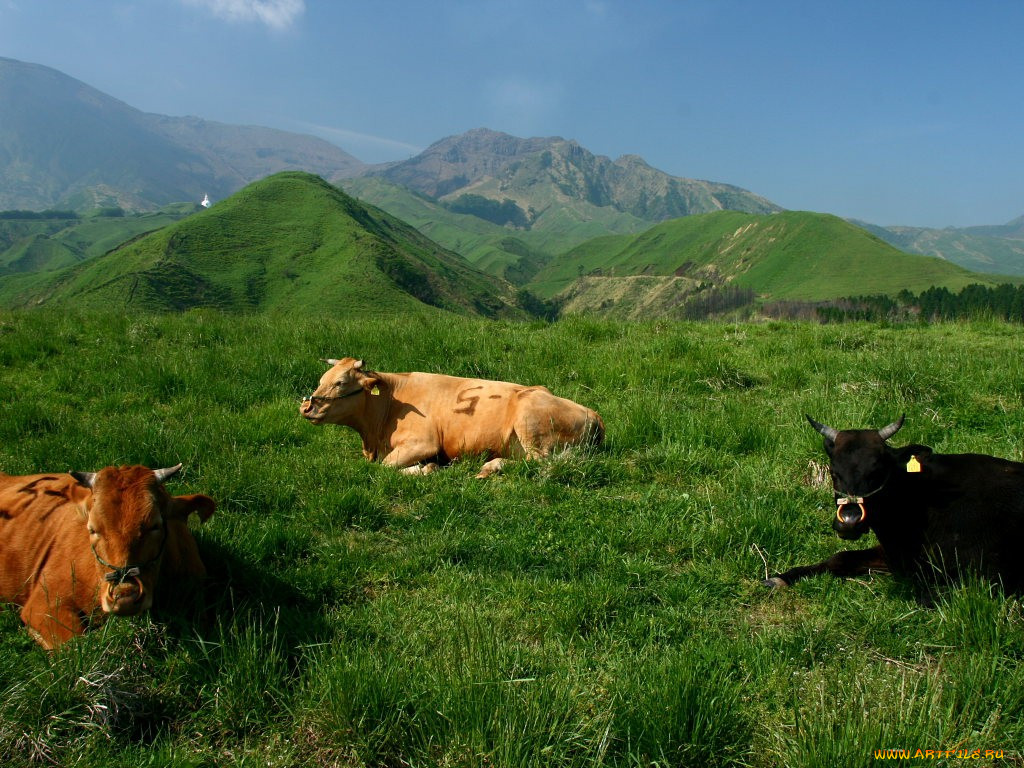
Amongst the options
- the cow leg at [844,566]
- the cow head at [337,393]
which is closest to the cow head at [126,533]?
the cow head at [337,393]

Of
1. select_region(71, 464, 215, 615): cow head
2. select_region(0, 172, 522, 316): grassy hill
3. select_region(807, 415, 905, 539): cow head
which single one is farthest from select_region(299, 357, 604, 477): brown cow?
select_region(0, 172, 522, 316): grassy hill

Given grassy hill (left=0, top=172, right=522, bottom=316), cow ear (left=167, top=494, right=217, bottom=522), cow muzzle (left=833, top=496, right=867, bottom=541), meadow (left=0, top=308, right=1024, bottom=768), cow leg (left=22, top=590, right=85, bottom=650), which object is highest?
grassy hill (left=0, top=172, right=522, bottom=316)

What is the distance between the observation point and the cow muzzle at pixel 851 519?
4.88 meters

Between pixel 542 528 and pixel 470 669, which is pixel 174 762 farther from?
pixel 542 528

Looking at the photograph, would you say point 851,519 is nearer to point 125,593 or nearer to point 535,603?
point 535,603

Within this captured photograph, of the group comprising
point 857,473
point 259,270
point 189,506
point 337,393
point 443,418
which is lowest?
point 189,506

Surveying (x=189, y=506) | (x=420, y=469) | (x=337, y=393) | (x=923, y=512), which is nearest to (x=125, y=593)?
(x=189, y=506)

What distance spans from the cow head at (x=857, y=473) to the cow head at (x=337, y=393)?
5965 mm

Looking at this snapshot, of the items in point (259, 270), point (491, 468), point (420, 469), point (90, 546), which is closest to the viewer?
point (90, 546)

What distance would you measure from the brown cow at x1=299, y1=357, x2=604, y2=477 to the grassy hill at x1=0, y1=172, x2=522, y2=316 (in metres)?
116

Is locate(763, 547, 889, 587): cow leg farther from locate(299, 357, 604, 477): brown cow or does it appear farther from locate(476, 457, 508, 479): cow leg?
locate(476, 457, 508, 479): cow leg

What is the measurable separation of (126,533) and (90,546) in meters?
0.89

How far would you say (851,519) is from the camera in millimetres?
4895

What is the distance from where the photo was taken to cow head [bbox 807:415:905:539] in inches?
194
